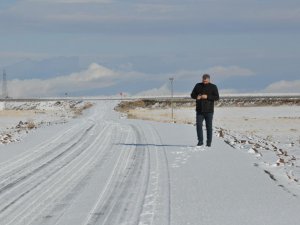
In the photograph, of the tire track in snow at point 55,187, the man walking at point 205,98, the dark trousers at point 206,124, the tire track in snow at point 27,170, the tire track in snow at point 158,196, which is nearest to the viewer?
the tire track in snow at point 158,196

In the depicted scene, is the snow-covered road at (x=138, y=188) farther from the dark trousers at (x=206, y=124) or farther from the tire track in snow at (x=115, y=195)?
the dark trousers at (x=206, y=124)

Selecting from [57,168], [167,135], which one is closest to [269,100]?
[167,135]

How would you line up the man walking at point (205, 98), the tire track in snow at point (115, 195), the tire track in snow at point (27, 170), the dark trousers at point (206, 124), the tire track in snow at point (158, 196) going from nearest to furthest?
1. the tire track in snow at point (158, 196)
2. the tire track in snow at point (115, 195)
3. the tire track in snow at point (27, 170)
4. the man walking at point (205, 98)
5. the dark trousers at point (206, 124)

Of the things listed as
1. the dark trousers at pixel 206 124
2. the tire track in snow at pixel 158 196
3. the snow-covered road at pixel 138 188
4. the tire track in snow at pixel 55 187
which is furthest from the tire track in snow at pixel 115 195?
the dark trousers at pixel 206 124

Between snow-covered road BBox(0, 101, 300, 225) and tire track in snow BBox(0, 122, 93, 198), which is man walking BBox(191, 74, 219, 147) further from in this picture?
tire track in snow BBox(0, 122, 93, 198)

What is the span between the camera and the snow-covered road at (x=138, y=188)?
26.4ft

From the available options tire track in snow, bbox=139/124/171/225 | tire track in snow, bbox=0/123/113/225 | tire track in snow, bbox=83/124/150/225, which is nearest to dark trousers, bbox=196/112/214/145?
tire track in snow, bbox=139/124/171/225

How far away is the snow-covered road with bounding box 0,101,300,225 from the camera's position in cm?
804

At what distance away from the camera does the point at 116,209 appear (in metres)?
8.52

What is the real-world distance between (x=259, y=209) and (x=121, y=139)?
12498 millimetres

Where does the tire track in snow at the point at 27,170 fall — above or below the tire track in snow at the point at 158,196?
below

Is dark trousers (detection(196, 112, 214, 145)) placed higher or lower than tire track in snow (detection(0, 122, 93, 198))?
higher

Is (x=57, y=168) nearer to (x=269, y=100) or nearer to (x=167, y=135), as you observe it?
(x=167, y=135)

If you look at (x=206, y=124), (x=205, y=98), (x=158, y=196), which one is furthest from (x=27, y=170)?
(x=206, y=124)
